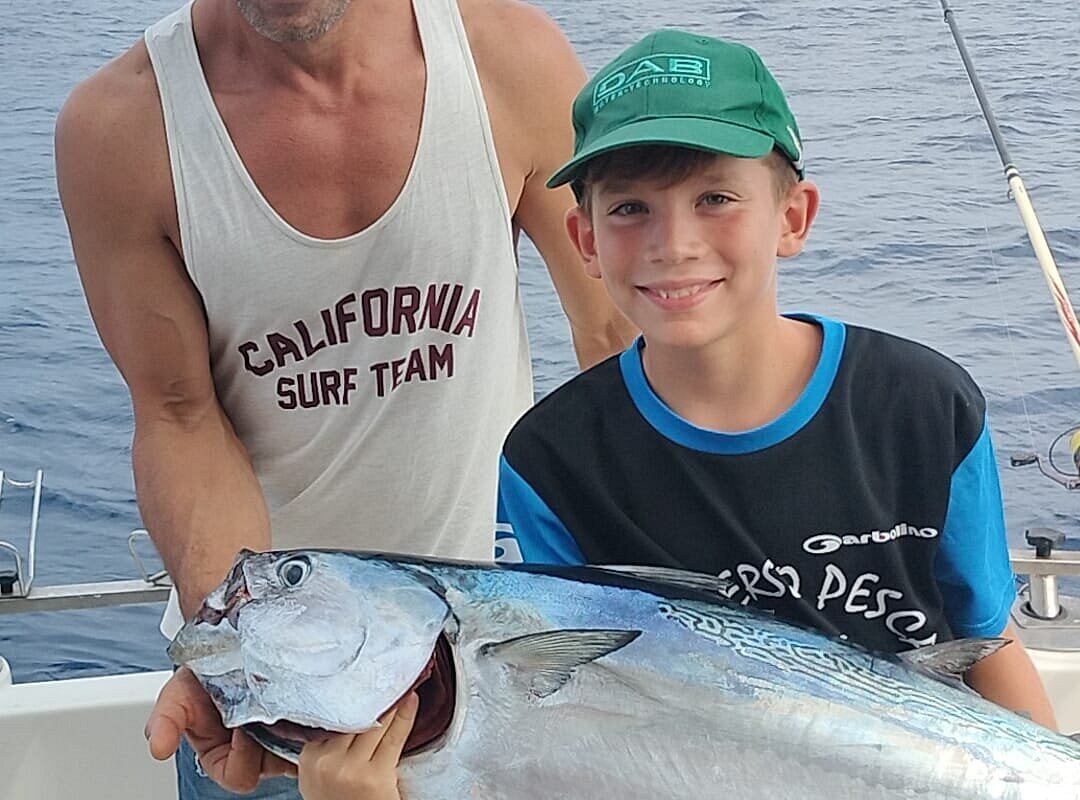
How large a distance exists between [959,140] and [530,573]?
6.69 meters

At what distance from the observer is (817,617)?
1.46 m

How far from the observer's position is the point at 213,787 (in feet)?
6.20

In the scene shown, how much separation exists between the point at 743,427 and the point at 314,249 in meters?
0.63

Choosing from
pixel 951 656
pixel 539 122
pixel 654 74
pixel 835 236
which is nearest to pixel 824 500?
pixel 951 656

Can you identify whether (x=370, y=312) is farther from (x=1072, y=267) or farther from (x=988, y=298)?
(x=1072, y=267)

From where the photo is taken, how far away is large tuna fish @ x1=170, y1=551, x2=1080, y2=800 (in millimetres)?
1145

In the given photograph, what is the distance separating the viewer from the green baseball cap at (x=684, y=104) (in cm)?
139

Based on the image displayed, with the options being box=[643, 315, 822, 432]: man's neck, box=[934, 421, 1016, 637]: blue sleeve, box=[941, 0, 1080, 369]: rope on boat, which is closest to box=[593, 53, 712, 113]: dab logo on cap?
box=[643, 315, 822, 432]: man's neck

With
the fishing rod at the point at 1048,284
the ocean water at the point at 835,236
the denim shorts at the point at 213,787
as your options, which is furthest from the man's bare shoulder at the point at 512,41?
the ocean water at the point at 835,236

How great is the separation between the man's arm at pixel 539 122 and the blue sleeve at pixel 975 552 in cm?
63

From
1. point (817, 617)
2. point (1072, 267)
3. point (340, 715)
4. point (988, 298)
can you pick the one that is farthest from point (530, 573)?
point (1072, 267)

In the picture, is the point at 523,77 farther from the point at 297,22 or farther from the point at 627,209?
the point at 627,209

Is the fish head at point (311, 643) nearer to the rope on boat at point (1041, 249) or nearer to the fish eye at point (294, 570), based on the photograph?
the fish eye at point (294, 570)

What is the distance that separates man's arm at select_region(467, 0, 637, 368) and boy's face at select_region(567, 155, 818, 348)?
0.46 metres
